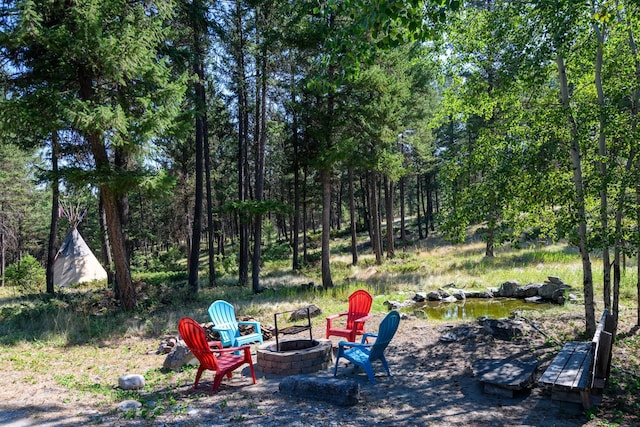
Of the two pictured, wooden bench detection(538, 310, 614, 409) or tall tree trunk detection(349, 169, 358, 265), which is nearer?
wooden bench detection(538, 310, 614, 409)

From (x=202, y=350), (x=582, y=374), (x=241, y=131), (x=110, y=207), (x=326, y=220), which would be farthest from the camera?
(x=241, y=131)

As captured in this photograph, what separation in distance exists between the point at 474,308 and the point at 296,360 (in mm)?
7381

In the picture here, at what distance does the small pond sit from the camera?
430 inches

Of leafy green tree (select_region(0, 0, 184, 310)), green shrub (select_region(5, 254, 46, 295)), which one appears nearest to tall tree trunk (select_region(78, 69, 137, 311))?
leafy green tree (select_region(0, 0, 184, 310))

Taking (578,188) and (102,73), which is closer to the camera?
(578,188)

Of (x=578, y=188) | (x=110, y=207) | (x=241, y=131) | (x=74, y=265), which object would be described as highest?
(x=241, y=131)

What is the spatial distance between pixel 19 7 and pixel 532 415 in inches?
417

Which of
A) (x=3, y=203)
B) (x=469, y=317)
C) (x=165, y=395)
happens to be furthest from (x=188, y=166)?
(x=165, y=395)

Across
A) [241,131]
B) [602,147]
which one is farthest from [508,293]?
[241,131]

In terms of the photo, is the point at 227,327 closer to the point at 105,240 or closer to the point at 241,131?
the point at 105,240

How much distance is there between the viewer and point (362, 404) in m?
5.07

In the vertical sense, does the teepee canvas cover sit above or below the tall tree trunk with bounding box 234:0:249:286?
below

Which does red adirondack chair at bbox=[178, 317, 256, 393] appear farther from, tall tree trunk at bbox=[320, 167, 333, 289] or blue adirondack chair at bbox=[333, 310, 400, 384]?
tall tree trunk at bbox=[320, 167, 333, 289]

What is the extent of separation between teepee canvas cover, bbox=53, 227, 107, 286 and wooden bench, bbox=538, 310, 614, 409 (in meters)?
22.6
